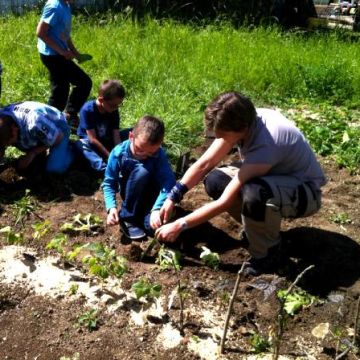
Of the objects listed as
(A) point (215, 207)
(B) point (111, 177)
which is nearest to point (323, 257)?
(A) point (215, 207)

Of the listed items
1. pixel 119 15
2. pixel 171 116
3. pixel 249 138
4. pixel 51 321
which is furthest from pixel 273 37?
pixel 51 321

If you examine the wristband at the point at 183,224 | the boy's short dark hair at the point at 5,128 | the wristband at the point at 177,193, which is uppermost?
the boy's short dark hair at the point at 5,128

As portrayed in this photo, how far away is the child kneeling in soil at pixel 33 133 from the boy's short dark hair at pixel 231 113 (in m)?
1.65

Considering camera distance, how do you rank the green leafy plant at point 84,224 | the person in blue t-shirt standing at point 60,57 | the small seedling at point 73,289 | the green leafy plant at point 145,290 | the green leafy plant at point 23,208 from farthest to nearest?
1. the person in blue t-shirt standing at point 60,57
2. the green leafy plant at point 23,208
3. the green leafy plant at point 84,224
4. the small seedling at point 73,289
5. the green leafy plant at point 145,290

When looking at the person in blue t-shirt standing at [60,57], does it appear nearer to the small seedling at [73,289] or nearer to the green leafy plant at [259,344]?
the small seedling at [73,289]

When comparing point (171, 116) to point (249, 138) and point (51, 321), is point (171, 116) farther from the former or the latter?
point (51, 321)

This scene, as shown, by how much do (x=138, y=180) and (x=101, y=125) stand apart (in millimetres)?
1325

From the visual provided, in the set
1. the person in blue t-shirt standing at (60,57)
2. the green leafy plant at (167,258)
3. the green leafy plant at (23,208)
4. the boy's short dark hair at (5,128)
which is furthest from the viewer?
the person in blue t-shirt standing at (60,57)

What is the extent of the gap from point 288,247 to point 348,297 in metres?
0.62

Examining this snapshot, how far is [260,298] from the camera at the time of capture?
9.37ft

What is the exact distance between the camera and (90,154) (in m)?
4.41

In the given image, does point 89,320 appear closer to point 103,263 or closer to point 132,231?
point 103,263

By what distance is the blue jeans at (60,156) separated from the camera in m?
4.25

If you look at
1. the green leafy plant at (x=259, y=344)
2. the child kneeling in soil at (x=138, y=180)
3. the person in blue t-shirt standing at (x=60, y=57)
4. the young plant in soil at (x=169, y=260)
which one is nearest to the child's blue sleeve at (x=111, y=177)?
the child kneeling in soil at (x=138, y=180)
